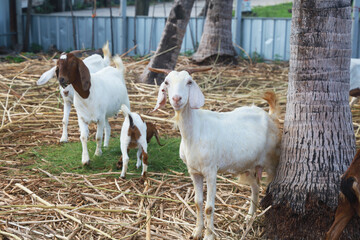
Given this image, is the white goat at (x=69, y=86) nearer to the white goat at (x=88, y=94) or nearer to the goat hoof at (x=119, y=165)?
the white goat at (x=88, y=94)

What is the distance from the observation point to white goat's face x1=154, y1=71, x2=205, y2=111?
3.81 meters

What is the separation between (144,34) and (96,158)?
10.5 m

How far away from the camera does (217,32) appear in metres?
13.2

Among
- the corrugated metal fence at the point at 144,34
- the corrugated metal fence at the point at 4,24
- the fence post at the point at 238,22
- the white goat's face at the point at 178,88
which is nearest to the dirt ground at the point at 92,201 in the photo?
the white goat's face at the point at 178,88

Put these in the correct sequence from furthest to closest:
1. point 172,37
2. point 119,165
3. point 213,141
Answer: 1. point 172,37
2. point 119,165
3. point 213,141

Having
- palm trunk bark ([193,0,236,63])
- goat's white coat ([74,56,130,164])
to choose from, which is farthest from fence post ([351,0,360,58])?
goat's white coat ([74,56,130,164])

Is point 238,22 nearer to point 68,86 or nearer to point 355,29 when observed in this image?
point 355,29

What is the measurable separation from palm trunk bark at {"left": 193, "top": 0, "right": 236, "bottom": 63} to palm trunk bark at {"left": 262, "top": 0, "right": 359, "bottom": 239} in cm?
908

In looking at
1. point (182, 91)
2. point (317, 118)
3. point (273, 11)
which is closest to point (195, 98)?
point (182, 91)

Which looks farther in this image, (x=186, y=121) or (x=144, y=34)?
(x=144, y=34)

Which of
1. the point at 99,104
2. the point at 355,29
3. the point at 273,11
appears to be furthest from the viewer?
the point at 273,11

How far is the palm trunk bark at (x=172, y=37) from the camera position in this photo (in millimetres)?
10125

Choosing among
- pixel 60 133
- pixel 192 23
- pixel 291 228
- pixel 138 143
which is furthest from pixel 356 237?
pixel 192 23

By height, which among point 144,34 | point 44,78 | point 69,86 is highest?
point 144,34
